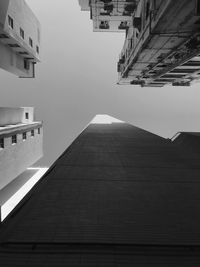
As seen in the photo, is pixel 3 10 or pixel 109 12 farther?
pixel 109 12

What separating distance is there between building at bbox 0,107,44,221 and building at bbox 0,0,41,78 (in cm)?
812

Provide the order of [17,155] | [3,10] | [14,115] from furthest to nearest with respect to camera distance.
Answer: [14,115], [17,155], [3,10]

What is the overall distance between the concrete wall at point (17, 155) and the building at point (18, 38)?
11694 millimetres

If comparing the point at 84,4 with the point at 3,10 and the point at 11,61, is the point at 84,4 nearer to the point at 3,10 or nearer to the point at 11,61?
the point at 3,10

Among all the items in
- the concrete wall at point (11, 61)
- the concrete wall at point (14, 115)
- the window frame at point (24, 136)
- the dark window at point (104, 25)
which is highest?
the dark window at point (104, 25)

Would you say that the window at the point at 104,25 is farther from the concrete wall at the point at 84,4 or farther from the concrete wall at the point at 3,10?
the concrete wall at the point at 3,10

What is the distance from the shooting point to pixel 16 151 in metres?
38.1

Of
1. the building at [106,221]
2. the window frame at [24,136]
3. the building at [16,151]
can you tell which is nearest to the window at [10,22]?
the building at [16,151]

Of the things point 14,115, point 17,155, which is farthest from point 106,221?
point 14,115

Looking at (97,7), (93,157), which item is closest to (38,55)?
(97,7)

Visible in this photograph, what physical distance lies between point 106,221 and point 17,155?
112 ft

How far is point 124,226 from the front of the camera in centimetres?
710

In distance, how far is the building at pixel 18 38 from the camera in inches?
1218

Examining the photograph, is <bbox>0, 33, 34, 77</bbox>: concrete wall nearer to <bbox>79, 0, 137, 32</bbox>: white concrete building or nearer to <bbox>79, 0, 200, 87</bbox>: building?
<bbox>79, 0, 137, 32</bbox>: white concrete building
